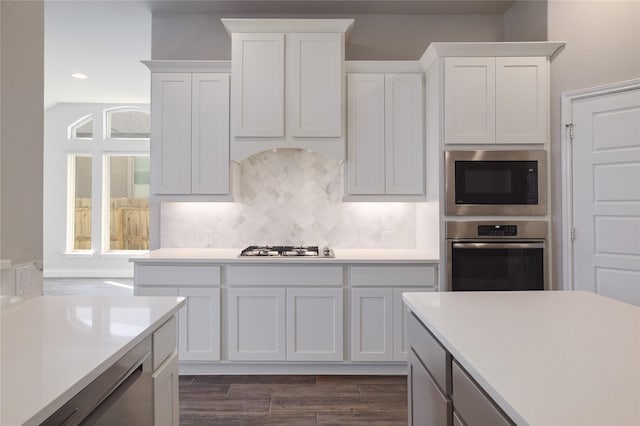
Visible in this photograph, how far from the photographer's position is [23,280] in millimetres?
1584

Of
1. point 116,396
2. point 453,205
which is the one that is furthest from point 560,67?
point 116,396

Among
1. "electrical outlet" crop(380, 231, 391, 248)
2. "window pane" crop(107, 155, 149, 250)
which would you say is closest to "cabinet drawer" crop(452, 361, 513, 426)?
"electrical outlet" crop(380, 231, 391, 248)

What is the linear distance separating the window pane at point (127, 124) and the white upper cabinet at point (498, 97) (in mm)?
6004

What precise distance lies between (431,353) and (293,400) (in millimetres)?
1666

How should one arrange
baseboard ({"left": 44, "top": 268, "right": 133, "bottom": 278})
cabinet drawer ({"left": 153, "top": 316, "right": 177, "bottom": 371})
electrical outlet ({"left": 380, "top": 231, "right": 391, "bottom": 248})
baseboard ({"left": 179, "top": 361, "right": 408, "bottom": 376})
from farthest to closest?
baseboard ({"left": 44, "top": 268, "right": 133, "bottom": 278}), electrical outlet ({"left": 380, "top": 231, "right": 391, "bottom": 248}), baseboard ({"left": 179, "top": 361, "right": 408, "bottom": 376}), cabinet drawer ({"left": 153, "top": 316, "right": 177, "bottom": 371})

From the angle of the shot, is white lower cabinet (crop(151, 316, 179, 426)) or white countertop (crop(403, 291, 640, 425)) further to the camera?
white lower cabinet (crop(151, 316, 179, 426))

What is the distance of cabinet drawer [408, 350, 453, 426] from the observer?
4.25ft

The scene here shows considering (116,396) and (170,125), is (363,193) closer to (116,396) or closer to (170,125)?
(170,125)

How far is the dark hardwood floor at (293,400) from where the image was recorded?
2506 mm

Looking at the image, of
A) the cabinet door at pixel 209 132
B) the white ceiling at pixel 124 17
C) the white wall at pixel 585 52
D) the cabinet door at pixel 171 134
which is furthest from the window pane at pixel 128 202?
the white wall at pixel 585 52

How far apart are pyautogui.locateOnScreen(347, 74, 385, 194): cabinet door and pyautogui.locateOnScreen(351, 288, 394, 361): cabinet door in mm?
864

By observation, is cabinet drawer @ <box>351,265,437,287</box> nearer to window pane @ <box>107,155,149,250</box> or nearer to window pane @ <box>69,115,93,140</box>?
window pane @ <box>107,155,149,250</box>

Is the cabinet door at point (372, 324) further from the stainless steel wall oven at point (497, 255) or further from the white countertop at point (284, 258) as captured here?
the stainless steel wall oven at point (497, 255)

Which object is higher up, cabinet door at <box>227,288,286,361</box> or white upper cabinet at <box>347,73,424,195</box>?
white upper cabinet at <box>347,73,424,195</box>
